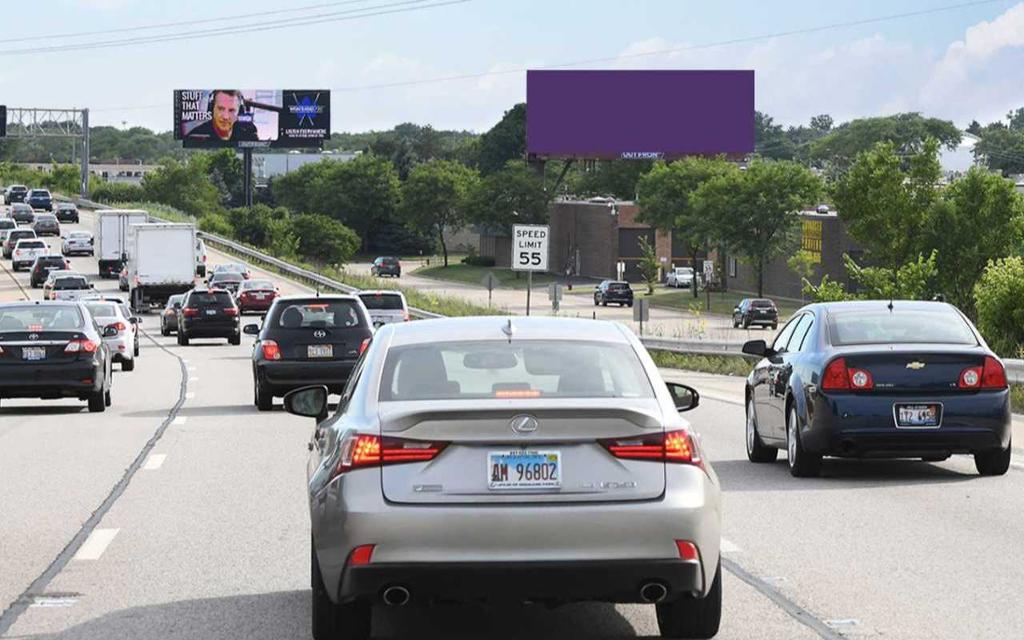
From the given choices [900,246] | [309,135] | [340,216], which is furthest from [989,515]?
[340,216]

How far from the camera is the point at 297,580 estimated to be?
11.0 metres

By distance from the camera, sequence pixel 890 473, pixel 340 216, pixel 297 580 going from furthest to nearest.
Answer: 1. pixel 340 216
2. pixel 890 473
3. pixel 297 580

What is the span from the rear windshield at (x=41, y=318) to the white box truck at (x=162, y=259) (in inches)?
1881

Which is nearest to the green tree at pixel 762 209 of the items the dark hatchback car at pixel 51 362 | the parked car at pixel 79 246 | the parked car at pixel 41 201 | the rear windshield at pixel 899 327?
the parked car at pixel 79 246

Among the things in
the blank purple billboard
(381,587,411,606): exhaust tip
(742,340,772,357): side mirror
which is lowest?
(381,587,411,606): exhaust tip

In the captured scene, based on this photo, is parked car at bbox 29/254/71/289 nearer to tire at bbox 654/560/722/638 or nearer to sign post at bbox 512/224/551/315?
sign post at bbox 512/224/551/315

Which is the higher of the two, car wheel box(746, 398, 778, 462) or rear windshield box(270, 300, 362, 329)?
rear windshield box(270, 300, 362, 329)

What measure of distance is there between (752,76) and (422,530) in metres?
131

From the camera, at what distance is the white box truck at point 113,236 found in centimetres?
9150

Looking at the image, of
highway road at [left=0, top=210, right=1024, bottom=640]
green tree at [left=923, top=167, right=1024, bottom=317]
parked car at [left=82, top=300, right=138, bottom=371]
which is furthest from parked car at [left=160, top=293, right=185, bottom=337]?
highway road at [left=0, top=210, right=1024, bottom=640]

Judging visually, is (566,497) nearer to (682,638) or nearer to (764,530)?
(682,638)

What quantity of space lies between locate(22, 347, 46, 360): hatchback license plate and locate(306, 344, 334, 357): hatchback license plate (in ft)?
11.2

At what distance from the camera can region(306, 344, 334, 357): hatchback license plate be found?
1042 inches

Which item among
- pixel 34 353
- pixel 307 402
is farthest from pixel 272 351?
pixel 307 402
